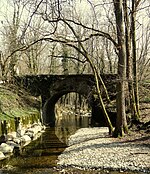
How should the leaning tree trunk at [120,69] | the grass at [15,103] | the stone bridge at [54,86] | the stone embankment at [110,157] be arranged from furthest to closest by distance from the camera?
the stone bridge at [54,86]
the grass at [15,103]
the leaning tree trunk at [120,69]
the stone embankment at [110,157]

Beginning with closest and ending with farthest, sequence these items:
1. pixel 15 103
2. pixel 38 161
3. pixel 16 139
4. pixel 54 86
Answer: pixel 38 161 < pixel 16 139 < pixel 15 103 < pixel 54 86

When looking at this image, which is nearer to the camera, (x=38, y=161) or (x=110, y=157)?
(x=110, y=157)

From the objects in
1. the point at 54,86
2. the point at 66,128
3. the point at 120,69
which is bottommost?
the point at 66,128

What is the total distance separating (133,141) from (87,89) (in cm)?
1406

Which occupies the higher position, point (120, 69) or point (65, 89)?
point (120, 69)

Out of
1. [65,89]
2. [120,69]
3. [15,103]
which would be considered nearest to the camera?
[120,69]

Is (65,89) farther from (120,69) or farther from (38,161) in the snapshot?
(38,161)

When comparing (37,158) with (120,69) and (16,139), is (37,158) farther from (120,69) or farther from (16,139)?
(120,69)

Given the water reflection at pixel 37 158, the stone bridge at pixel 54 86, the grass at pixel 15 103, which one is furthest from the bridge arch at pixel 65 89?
the water reflection at pixel 37 158

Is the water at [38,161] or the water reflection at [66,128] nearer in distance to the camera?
the water at [38,161]

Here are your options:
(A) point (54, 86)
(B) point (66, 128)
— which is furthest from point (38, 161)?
(A) point (54, 86)

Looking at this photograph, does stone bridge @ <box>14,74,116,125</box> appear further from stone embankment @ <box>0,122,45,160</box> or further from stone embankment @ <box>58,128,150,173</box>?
stone embankment @ <box>58,128,150,173</box>

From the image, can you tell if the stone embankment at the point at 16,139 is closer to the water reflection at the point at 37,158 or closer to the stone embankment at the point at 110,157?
the water reflection at the point at 37,158

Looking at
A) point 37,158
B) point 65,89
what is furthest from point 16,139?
point 65,89
